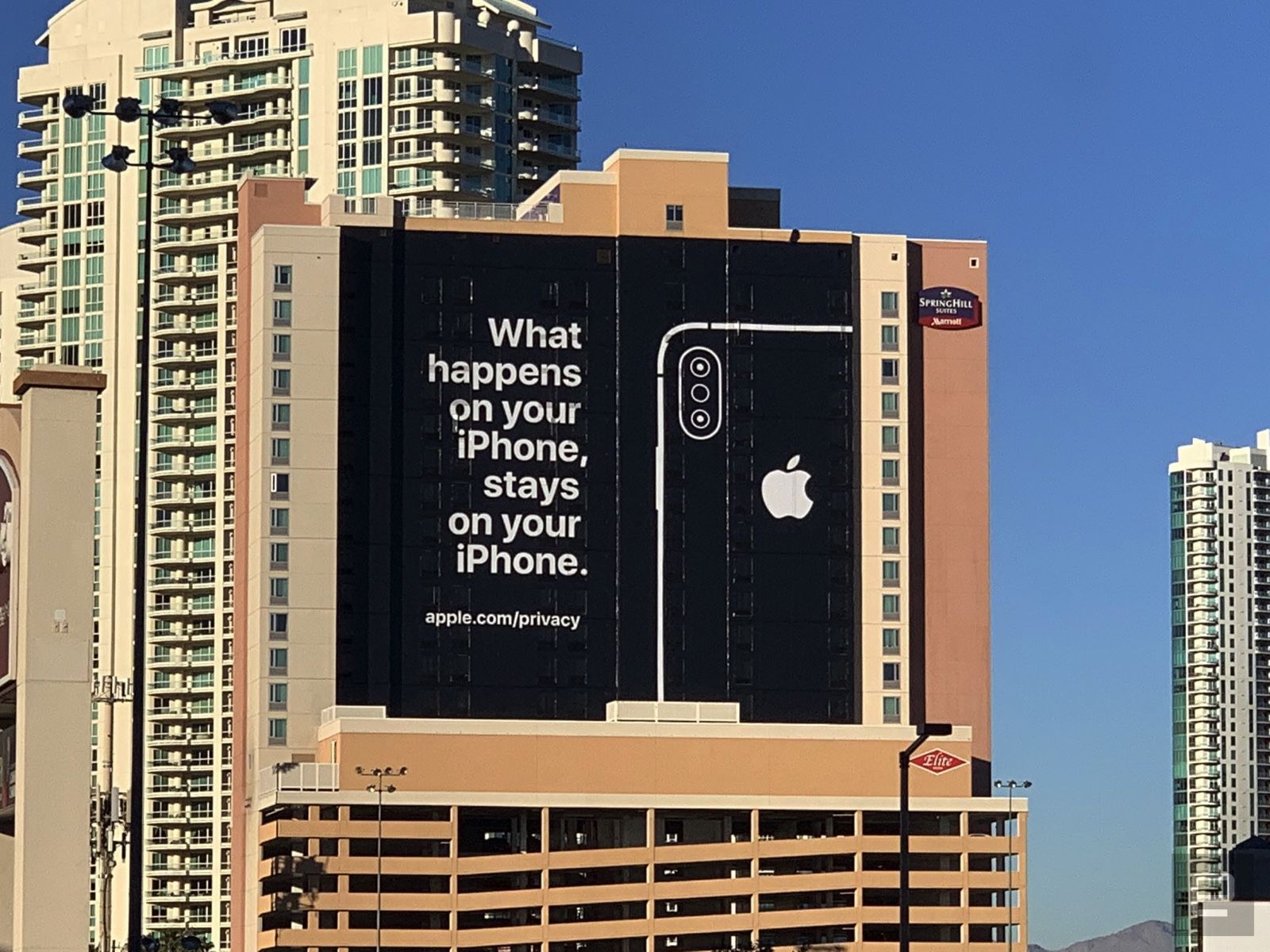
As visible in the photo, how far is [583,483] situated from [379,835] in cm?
2084

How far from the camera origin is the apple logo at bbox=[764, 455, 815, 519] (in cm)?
15412

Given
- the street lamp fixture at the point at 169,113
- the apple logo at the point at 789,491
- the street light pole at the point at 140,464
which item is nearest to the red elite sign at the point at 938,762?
the apple logo at the point at 789,491

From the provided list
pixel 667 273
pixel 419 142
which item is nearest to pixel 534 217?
pixel 667 273

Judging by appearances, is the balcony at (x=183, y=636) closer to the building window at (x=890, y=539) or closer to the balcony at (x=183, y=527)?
the balcony at (x=183, y=527)

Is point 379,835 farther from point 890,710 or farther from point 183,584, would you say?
point 183,584

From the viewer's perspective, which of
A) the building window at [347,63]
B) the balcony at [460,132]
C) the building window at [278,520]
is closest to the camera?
the building window at [278,520]

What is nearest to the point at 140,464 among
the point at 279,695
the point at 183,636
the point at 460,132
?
the point at 279,695

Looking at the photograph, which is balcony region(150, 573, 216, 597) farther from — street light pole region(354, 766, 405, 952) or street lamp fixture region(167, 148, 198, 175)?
street lamp fixture region(167, 148, 198, 175)

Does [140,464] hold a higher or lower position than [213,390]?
lower

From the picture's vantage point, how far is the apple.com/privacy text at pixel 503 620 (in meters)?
149

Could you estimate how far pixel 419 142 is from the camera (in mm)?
197125

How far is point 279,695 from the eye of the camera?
151750mm

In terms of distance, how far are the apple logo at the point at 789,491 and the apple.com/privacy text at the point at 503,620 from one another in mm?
12066

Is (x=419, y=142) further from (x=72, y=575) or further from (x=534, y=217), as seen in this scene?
(x=72, y=575)
